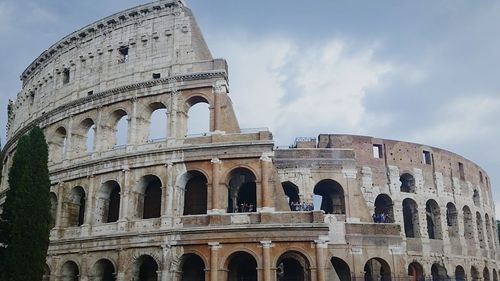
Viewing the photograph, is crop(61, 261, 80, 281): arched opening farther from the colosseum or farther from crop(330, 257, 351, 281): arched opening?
crop(330, 257, 351, 281): arched opening

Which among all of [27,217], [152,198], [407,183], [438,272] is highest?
[407,183]

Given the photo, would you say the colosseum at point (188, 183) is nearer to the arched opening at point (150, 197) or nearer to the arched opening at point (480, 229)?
the arched opening at point (150, 197)

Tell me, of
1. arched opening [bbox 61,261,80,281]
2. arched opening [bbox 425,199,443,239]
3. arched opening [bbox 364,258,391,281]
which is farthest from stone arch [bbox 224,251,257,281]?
arched opening [bbox 425,199,443,239]

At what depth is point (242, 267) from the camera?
858 inches

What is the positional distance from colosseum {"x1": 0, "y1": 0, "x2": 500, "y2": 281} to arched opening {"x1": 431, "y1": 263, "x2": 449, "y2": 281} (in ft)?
0.25

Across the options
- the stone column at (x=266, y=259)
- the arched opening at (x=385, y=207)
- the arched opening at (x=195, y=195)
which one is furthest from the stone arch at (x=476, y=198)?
the arched opening at (x=195, y=195)

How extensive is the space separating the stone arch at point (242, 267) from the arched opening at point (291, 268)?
1074 millimetres

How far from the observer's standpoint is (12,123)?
32.5 m

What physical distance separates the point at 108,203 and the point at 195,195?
14.0 feet

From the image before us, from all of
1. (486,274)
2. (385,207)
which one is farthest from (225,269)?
(486,274)

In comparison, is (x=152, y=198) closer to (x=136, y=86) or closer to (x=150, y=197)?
(x=150, y=197)

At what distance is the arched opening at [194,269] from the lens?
21469 mm

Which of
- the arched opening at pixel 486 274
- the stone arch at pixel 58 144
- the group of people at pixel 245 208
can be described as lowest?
the arched opening at pixel 486 274

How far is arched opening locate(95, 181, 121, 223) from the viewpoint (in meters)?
22.8
